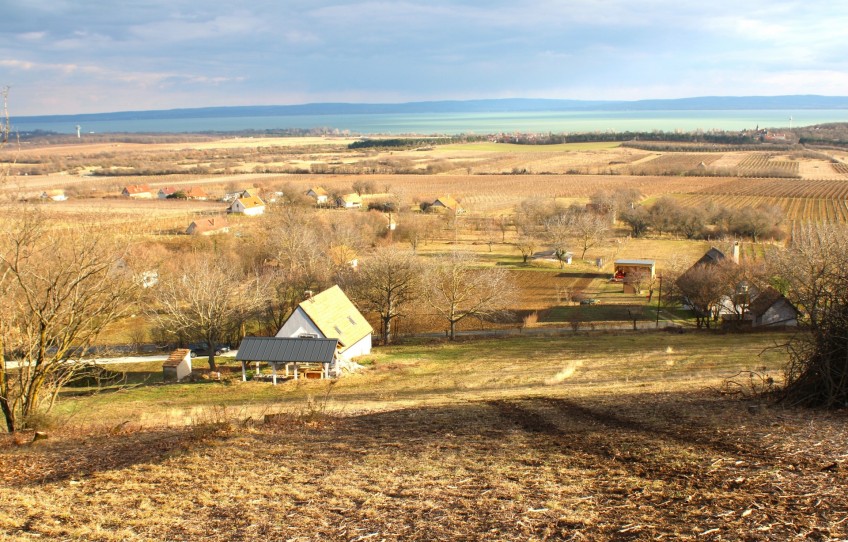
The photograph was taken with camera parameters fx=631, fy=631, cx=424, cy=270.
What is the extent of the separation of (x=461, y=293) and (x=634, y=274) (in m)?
16.1

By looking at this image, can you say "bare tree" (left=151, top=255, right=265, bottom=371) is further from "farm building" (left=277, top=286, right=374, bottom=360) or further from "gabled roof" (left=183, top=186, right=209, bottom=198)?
"gabled roof" (left=183, top=186, right=209, bottom=198)

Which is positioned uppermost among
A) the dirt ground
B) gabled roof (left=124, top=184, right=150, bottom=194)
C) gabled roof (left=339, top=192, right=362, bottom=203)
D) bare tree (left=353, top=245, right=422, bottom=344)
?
gabled roof (left=124, top=184, right=150, bottom=194)

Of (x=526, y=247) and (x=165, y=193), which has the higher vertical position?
(x=165, y=193)

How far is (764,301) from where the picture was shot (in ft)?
127

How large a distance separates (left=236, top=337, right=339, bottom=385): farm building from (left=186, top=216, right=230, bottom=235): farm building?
42139 millimetres

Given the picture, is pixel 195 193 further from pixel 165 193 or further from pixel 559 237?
pixel 559 237

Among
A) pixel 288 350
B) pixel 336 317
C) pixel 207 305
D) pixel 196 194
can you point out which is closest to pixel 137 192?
pixel 196 194

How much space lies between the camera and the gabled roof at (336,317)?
31.5 m

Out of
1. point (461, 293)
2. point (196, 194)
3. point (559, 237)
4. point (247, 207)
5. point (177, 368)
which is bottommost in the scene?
point (177, 368)

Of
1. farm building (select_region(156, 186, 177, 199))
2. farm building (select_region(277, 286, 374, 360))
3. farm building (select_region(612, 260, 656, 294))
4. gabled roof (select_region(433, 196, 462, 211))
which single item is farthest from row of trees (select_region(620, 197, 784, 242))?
farm building (select_region(156, 186, 177, 199))

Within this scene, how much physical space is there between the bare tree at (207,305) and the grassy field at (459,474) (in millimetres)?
15258

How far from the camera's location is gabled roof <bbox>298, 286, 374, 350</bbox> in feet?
103

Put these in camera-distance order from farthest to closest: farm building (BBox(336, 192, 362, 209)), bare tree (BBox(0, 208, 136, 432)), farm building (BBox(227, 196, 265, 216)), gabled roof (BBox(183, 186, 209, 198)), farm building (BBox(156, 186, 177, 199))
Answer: farm building (BBox(156, 186, 177, 199)), gabled roof (BBox(183, 186, 209, 198)), farm building (BBox(336, 192, 362, 209)), farm building (BBox(227, 196, 265, 216)), bare tree (BBox(0, 208, 136, 432))

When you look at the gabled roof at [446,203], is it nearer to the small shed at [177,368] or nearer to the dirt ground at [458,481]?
the small shed at [177,368]
